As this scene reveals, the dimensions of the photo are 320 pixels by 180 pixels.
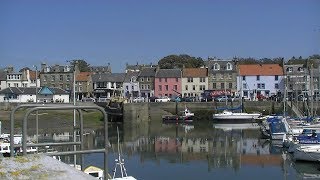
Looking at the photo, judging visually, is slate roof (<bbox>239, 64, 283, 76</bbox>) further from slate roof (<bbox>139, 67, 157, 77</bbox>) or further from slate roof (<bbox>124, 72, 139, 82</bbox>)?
slate roof (<bbox>124, 72, 139, 82</bbox>)

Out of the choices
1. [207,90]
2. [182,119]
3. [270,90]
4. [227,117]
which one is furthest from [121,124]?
[270,90]

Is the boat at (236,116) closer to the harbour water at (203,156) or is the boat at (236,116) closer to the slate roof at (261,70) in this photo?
the harbour water at (203,156)

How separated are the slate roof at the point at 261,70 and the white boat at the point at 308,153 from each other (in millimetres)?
63242

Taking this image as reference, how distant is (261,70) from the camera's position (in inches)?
3686

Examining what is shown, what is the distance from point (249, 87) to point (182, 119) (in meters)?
25.5

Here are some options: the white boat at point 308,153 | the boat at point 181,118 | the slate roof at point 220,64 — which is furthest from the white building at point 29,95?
the white boat at point 308,153

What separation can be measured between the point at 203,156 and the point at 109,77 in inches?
2654

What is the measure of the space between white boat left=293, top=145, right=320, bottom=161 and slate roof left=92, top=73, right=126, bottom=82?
238ft

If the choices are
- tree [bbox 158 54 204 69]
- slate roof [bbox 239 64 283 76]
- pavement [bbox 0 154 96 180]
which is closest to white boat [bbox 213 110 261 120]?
A: slate roof [bbox 239 64 283 76]

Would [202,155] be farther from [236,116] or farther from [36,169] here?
[236,116]

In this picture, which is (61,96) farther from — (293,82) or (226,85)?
(293,82)

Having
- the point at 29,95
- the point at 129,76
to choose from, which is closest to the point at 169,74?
A: the point at 129,76

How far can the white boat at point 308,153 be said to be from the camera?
97.3ft

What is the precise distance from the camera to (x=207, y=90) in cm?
9238
